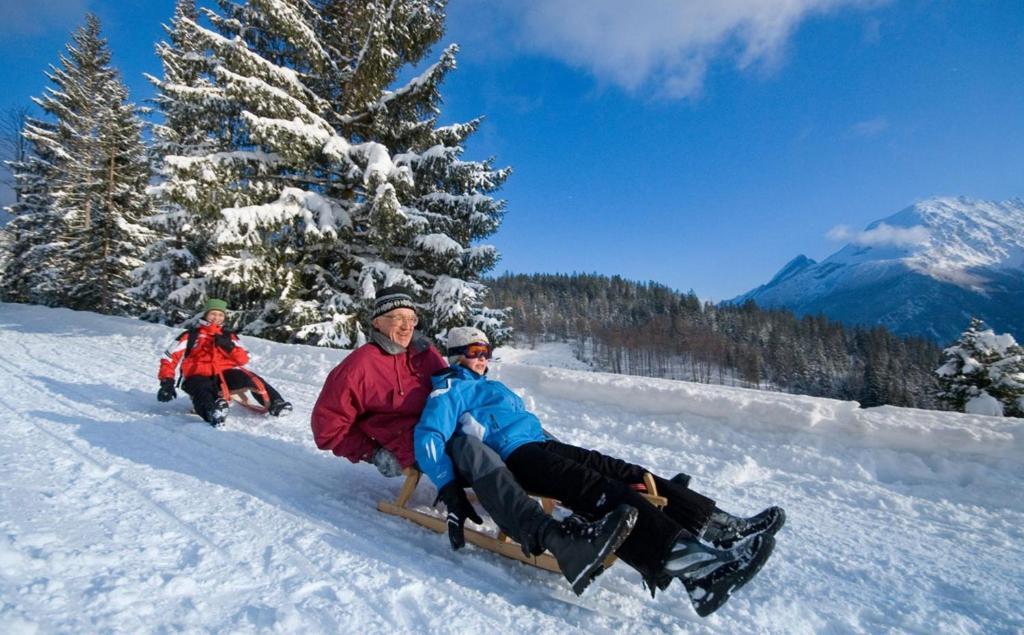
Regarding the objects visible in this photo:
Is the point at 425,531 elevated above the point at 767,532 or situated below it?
below

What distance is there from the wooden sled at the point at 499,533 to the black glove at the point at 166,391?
3.54 metres

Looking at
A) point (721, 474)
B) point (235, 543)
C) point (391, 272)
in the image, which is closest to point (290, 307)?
point (391, 272)

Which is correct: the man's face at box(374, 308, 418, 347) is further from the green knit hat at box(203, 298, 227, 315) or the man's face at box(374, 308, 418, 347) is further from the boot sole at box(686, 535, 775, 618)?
the green knit hat at box(203, 298, 227, 315)

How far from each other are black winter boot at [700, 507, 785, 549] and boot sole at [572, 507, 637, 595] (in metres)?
0.58

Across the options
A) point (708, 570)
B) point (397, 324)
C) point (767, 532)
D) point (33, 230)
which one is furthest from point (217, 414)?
point (33, 230)

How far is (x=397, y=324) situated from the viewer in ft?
Answer: 10.7

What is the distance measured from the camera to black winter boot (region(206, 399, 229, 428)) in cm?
456

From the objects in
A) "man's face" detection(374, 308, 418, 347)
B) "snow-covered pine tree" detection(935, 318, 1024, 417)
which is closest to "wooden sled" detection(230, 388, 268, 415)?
"man's face" detection(374, 308, 418, 347)

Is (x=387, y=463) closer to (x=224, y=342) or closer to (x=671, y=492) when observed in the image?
(x=671, y=492)

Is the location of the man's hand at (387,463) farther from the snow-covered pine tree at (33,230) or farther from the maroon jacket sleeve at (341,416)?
the snow-covered pine tree at (33,230)

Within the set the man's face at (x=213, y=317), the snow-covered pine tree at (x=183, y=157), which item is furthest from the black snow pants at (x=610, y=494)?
the snow-covered pine tree at (x=183, y=157)

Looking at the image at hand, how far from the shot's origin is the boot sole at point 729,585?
180cm

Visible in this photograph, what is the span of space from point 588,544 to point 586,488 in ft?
1.25

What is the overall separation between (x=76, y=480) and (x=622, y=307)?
108402 mm
